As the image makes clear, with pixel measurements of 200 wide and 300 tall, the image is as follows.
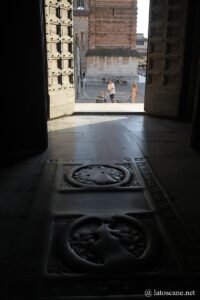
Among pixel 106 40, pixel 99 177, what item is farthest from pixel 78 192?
pixel 106 40

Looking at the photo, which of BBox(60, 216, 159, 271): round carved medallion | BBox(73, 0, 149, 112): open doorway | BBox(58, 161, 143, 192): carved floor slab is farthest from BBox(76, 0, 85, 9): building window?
BBox(60, 216, 159, 271): round carved medallion

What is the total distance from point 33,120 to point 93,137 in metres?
1.21

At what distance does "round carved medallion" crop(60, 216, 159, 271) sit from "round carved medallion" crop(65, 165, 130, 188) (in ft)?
2.43

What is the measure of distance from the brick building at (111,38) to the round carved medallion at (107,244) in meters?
23.9

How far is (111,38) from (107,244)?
2508 centimetres

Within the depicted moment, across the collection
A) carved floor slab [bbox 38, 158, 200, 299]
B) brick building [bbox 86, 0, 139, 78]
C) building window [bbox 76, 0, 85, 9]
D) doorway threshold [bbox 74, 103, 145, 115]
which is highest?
building window [bbox 76, 0, 85, 9]

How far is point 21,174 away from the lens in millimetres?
3471

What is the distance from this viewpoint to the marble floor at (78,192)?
7.00 ft

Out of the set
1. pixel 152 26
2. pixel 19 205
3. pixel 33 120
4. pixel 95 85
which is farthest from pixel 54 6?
pixel 95 85

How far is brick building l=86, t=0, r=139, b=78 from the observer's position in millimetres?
24859

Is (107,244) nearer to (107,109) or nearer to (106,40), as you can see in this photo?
(107,109)

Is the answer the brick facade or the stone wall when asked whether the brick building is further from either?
the stone wall

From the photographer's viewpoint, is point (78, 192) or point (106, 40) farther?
point (106, 40)

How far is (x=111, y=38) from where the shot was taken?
25.3 m
